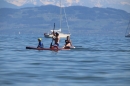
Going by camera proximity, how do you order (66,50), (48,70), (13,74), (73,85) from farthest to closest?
(66,50) → (48,70) → (13,74) → (73,85)

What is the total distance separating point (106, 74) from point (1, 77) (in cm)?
592

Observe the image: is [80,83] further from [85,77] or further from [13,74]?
[13,74]

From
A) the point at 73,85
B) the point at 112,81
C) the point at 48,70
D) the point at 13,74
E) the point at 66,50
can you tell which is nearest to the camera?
the point at 73,85

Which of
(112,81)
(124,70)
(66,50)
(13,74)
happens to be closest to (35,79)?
(13,74)

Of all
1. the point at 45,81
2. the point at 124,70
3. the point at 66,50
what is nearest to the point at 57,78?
the point at 45,81

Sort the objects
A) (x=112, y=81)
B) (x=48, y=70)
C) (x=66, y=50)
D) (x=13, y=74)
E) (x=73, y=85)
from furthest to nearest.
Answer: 1. (x=66, y=50)
2. (x=48, y=70)
3. (x=13, y=74)
4. (x=112, y=81)
5. (x=73, y=85)

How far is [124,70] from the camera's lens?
93.2 ft

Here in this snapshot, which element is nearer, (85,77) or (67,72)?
(85,77)

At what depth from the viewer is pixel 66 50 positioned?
168ft

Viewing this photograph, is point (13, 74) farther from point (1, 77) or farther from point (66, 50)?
point (66, 50)

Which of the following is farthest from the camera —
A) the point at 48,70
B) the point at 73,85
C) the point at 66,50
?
the point at 66,50

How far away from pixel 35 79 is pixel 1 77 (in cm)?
204

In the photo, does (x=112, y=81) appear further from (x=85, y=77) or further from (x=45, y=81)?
(x=45, y=81)

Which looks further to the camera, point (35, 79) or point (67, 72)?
point (67, 72)
